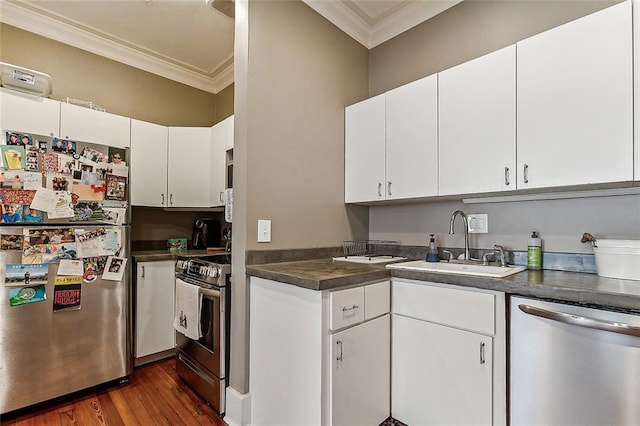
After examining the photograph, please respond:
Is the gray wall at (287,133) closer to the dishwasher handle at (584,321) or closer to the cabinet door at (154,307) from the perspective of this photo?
the cabinet door at (154,307)

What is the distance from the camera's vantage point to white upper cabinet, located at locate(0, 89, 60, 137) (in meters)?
2.22

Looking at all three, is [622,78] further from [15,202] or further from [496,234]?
[15,202]

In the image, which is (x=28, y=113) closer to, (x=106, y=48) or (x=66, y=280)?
(x=106, y=48)

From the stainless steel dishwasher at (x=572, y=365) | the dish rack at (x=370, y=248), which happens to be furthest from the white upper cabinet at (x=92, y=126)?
the stainless steel dishwasher at (x=572, y=365)

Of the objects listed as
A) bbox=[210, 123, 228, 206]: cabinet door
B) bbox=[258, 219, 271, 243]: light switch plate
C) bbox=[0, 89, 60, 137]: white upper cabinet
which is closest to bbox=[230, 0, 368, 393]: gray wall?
bbox=[258, 219, 271, 243]: light switch plate

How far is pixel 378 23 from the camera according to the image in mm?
2539

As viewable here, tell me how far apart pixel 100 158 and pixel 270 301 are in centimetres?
159

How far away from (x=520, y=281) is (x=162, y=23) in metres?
3.25

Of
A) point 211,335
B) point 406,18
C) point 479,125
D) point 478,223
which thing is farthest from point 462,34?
point 211,335

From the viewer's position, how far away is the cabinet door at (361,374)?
140cm

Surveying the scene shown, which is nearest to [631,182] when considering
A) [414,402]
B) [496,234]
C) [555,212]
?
[555,212]

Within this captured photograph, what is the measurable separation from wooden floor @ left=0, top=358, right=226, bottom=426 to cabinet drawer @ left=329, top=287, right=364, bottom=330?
1040 mm

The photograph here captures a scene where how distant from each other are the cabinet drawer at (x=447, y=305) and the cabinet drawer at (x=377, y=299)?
47mm

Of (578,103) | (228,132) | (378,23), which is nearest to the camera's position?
(578,103)
